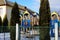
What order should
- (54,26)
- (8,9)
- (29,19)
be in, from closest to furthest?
1. (54,26)
2. (29,19)
3. (8,9)

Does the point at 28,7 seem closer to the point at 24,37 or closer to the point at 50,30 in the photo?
the point at 24,37

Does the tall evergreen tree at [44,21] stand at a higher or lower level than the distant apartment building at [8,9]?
lower

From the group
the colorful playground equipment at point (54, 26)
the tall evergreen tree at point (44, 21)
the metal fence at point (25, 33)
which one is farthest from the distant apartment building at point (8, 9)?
the tall evergreen tree at point (44, 21)

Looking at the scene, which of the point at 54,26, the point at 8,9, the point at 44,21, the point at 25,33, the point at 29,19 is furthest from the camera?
the point at 8,9

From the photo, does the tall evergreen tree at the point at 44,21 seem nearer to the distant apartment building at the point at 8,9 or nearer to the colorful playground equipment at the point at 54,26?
the colorful playground equipment at the point at 54,26

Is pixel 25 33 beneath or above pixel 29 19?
beneath

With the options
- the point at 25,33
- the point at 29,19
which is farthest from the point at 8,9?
the point at 25,33

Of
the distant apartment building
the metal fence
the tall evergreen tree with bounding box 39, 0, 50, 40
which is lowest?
the metal fence

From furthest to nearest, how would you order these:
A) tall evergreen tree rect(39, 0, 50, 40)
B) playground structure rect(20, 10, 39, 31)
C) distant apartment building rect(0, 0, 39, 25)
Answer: distant apartment building rect(0, 0, 39, 25) < playground structure rect(20, 10, 39, 31) < tall evergreen tree rect(39, 0, 50, 40)

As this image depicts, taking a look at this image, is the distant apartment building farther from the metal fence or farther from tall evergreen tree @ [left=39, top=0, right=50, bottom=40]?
tall evergreen tree @ [left=39, top=0, right=50, bottom=40]

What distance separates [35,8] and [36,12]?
33 cm

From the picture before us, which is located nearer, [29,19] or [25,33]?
[25,33]

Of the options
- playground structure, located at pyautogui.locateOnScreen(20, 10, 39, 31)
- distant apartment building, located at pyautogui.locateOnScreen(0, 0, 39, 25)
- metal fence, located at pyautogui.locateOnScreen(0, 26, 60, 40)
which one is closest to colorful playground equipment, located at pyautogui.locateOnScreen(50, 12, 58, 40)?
metal fence, located at pyautogui.locateOnScreen(0, 26, 60, 40)

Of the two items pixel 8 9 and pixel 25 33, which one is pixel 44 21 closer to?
pixel 25 33
